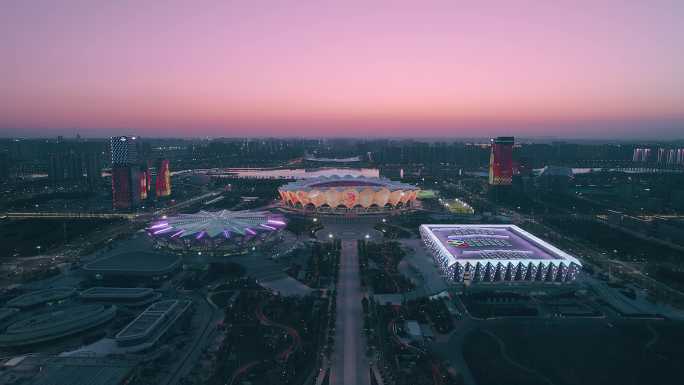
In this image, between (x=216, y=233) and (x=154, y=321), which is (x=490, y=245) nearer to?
(x=216, y=233)

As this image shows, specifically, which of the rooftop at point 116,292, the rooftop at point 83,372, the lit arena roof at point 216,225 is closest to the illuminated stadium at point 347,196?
the lit arena roof at point 216,225

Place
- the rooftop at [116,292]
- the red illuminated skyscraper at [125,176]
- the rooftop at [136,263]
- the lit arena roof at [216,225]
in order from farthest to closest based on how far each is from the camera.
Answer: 1. the red illuminated skyscraper at [125,176]
2. the lit arena roof at [216,225]
3. the rooftop at [136,263]
4. the rooftop at [116,292]

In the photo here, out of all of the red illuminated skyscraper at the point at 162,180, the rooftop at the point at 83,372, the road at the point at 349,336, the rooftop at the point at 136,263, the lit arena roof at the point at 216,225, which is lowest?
the road at the point at 349,336

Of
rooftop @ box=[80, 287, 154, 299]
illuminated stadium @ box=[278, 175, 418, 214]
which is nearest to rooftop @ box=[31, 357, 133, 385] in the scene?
rooftop @ box=[80, 287, 154, 299]

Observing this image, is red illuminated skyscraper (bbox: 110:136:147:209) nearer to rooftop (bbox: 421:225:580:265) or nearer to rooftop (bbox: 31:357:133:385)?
rooftop (bbox: 421:225:580:265)

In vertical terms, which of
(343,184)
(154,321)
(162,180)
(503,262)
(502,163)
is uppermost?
(502,163)

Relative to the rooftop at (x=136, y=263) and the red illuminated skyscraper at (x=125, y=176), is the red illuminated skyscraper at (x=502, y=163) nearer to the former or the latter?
the rooftop at (x=136, y=263)

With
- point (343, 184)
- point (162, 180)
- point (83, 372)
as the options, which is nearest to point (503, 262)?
point (83, 372)
